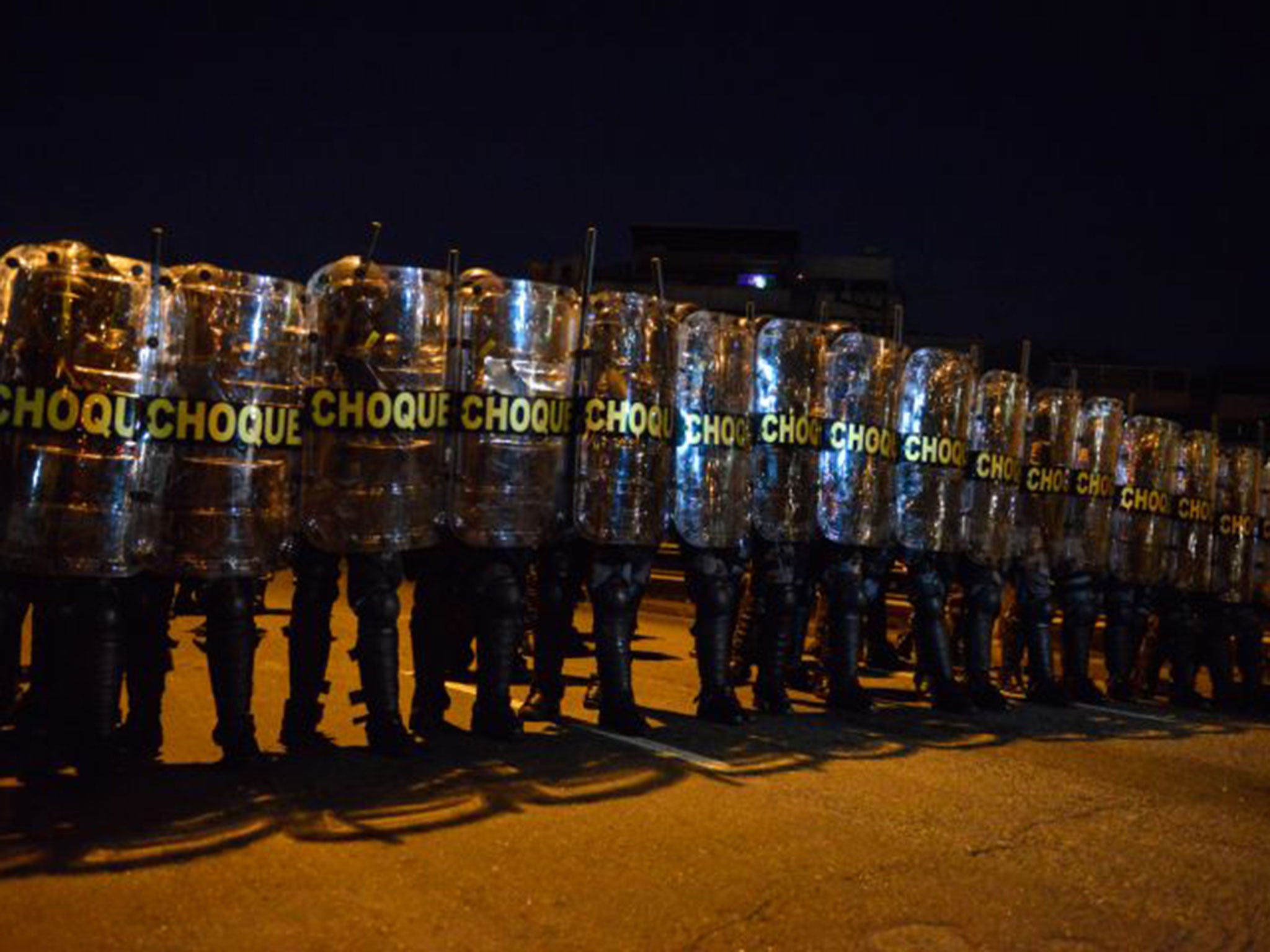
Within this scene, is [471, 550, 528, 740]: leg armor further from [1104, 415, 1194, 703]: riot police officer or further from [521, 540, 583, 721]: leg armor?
[1104, 415, 1194, 703]: riot police officer

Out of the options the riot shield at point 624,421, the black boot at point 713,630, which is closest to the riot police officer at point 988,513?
the black boot at point 713,630

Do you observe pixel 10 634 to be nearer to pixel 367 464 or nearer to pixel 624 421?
pixel 367 464

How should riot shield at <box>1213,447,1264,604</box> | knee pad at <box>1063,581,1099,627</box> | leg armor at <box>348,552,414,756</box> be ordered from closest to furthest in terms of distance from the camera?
leg armor at <box>348,552,414,756</box> < knee pad at <box>1063,581,1099,627</box> < riot shield at <box>1213,447,1264,604</box>

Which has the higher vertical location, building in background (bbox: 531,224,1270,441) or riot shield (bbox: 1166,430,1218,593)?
building in background (bbox: 531,224,1270,441)

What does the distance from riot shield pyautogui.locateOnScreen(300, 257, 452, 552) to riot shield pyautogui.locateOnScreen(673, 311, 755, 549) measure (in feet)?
6.20

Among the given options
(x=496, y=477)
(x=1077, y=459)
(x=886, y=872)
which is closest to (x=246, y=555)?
(x=496, y=477)

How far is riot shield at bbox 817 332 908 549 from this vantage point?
8.68m

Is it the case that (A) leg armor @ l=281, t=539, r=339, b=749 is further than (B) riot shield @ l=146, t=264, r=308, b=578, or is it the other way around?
(A) leg armor @ l=281, t=539, r=339, b=749

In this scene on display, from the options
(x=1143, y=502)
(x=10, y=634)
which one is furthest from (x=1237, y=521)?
(x=10, y=634)

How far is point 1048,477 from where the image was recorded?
394 inches

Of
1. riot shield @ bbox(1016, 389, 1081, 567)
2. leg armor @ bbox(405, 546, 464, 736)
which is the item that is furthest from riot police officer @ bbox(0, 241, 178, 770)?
riot shield @ bbox(1016, 389, 1081, 567)

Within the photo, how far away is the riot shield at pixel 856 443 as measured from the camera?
28.5 ft

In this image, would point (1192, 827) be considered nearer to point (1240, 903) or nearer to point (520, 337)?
point (1240, 903)

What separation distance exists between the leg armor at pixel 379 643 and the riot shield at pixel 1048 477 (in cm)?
533
